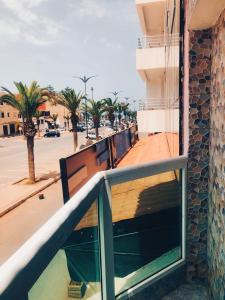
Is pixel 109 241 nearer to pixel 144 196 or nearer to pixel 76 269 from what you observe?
pixel 76 269

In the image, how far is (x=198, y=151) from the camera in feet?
18.3

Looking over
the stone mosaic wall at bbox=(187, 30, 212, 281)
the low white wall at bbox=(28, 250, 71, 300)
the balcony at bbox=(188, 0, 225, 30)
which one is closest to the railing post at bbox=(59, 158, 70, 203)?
the stone mosaic wall at bbox=(187, 30, 212, 281)

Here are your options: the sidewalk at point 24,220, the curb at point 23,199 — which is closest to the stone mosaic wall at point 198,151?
the sidewalk at point 24,220

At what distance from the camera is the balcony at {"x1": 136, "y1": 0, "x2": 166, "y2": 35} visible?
19.4 meters

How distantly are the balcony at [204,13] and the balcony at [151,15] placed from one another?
50.6ft

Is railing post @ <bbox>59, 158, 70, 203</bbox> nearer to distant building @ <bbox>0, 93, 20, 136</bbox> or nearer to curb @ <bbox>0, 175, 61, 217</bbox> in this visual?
curb @ <bbox>0, 175, 61, 217</bbox>

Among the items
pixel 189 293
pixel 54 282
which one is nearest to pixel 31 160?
pixel 189 293

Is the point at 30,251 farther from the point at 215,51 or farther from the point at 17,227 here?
the point at 17,227

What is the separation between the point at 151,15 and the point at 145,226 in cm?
1939

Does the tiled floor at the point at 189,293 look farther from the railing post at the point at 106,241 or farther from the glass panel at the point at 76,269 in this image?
the glass panel at the point at 76,269

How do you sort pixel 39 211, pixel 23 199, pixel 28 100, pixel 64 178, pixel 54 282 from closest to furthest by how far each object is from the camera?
1. pixel 54 282
2. pixel 64 178
3. pixel 39 211
4. pixel 23 199
5. pixel 28 100

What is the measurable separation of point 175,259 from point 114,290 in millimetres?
1695

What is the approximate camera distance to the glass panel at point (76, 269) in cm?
225

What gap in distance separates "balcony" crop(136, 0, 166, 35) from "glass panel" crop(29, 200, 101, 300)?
1811 centimetres
